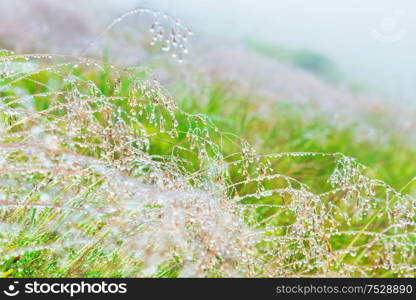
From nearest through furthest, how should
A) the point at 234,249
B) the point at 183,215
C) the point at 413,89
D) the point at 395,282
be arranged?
the point at 183,215 → the point at 234,249 → the point at 395,282 → the point at 413,89

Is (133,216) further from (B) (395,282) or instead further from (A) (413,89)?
(A) (413,89)

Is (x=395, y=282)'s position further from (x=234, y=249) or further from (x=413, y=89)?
(x=413, y=89)

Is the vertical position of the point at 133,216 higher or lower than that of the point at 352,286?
higher

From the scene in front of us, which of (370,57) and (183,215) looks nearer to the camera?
(183,215)

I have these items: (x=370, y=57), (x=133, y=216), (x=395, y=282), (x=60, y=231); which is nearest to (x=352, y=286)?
(x=395, y=282)

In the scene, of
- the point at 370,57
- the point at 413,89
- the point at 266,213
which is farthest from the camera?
the point at 370,57

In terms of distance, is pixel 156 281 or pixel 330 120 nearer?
pixel 156 281

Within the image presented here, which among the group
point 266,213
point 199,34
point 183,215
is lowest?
point 183,215

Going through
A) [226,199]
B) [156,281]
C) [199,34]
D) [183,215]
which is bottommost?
[156,281]

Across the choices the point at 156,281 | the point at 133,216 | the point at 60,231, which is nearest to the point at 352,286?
the point at 156,281
